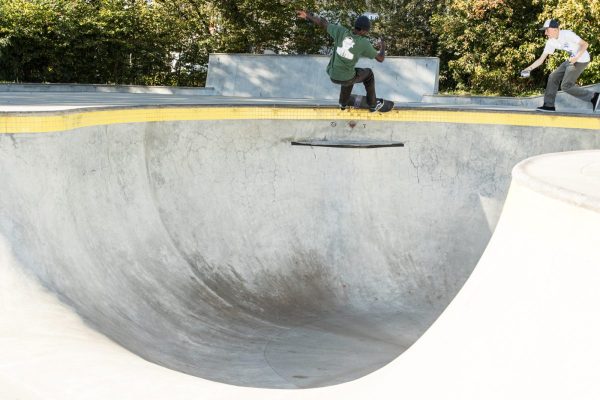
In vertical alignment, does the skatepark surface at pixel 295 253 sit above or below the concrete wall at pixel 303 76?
below

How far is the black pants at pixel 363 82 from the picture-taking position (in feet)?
27.8

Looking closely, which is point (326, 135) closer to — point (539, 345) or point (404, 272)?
point (404, 272)

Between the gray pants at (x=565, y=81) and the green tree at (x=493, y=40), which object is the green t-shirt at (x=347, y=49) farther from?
the green tree at (x=493, y=40)

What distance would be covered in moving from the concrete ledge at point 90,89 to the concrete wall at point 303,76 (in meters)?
0.76

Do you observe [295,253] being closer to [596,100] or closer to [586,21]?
[596,100]

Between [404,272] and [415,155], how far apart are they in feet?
5.40

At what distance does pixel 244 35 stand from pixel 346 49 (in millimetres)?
16881

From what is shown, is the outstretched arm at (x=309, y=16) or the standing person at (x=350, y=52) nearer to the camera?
the outstretched arm at (x=309, y=16)

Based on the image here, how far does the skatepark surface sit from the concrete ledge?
33.0 ft

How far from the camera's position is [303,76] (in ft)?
59.6

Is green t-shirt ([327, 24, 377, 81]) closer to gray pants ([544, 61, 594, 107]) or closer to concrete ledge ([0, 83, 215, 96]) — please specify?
gray pants ([544, 61, 594, 107])

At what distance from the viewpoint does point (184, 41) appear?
2412cm

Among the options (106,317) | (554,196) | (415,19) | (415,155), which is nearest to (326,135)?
(415,155)

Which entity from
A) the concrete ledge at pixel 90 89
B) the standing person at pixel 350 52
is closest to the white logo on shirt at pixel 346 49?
the standing person at pixel 350 52
